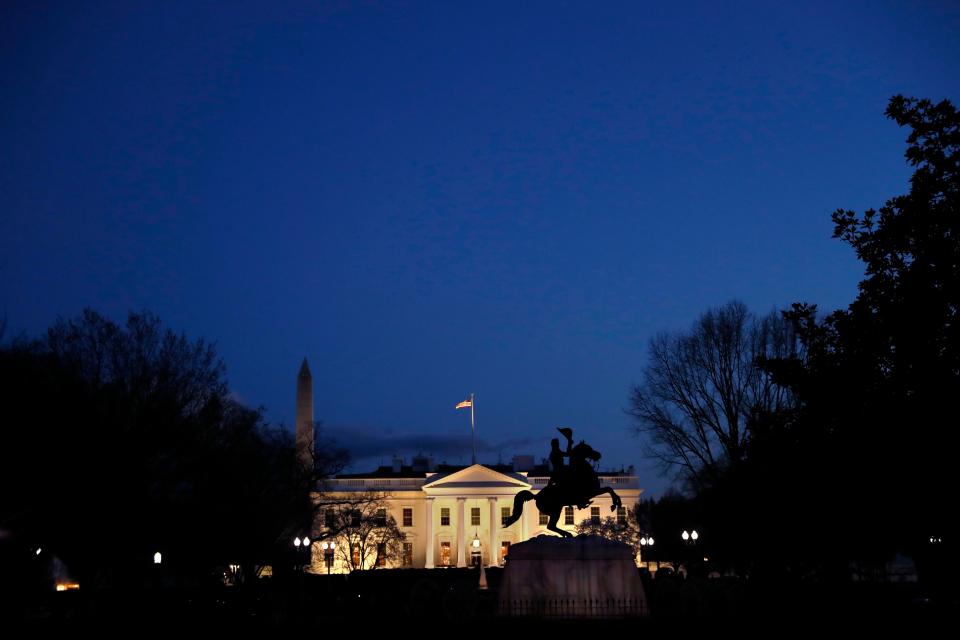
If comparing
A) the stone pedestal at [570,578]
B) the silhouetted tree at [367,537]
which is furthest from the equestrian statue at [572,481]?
the silhouetted tree at [367,537]

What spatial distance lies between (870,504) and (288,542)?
4259cm

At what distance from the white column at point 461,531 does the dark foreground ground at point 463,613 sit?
71928mm

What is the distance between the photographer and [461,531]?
4161 inches

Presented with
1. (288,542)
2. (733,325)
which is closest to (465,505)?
(288,542)

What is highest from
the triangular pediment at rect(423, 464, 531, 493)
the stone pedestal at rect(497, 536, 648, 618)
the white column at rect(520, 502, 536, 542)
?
the triangular pediment at rect(423, 464, 531, 493)

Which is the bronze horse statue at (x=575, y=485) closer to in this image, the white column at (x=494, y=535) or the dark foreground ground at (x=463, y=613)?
the dark foreground ground at (x=463, y=613)

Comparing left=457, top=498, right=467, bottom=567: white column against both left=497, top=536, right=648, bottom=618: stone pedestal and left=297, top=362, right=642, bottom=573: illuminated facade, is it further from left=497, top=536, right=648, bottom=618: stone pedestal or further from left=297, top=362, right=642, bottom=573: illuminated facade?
left=497, top=536, right=648, bottom=618: stone pedestal

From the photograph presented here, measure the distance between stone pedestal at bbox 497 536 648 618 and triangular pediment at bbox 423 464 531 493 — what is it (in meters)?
84.8

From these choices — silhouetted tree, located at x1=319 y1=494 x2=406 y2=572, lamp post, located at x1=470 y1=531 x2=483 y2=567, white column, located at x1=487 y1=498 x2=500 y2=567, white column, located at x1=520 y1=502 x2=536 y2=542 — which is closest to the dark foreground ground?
silhouetted tree, located at x1=319 y1=494 x2=406 y2=572

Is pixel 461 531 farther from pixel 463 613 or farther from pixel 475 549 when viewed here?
pixel 463 613

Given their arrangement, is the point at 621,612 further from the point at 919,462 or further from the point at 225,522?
the point at 225,522

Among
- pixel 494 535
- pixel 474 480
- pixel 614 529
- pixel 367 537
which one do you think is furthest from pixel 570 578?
pixel 474 480

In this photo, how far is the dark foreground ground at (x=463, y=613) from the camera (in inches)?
840

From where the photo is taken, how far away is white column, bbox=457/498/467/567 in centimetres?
10581
